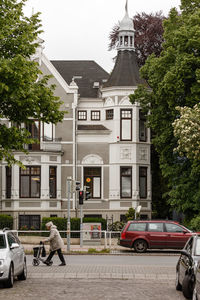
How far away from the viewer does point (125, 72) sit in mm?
46938

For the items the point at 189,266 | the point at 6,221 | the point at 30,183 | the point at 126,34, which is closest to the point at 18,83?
the point at 189,266

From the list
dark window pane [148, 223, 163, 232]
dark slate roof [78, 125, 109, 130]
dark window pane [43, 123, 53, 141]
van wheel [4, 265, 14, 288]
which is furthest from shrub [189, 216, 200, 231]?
van wheel [4, 265, 14, 288]

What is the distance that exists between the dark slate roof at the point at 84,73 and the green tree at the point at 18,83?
74.6 ft

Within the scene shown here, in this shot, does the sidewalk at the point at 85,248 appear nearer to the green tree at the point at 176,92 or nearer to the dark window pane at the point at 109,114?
the green tree at the point at 176,92

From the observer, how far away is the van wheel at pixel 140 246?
33.8 m

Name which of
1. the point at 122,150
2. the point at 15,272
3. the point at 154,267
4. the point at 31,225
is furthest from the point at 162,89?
the point at 15,272

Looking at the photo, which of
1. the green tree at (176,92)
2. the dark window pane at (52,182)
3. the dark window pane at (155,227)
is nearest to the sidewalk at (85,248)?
the dark window pane at (155,227)

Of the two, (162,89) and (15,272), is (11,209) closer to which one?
(162,89)

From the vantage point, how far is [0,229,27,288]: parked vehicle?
17203mm

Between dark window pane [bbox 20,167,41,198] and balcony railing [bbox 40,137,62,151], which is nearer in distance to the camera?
dark window pane [bbox 20,167,41,198]

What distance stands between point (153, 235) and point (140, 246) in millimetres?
847

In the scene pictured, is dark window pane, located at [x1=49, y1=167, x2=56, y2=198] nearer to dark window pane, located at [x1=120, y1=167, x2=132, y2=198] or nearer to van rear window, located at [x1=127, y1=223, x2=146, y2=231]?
dark window pane, located at [x1=120, y1=167, x2=132, y2=198]

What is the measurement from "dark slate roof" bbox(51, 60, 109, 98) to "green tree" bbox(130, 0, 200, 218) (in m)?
8.07

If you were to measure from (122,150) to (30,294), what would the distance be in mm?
29898
